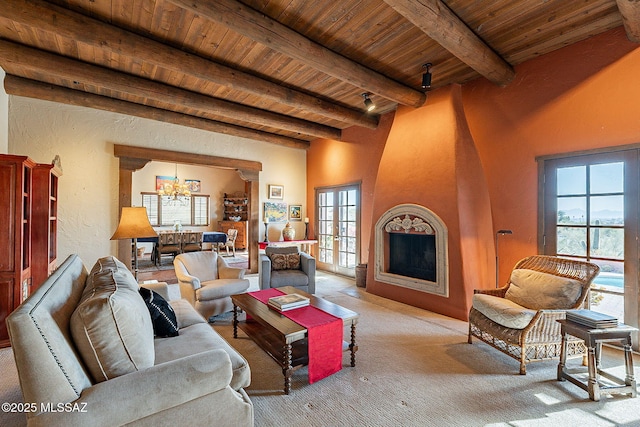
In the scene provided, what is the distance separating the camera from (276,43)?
9.03ft

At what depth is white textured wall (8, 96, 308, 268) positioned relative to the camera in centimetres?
424

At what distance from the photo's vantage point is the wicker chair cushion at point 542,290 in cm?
247

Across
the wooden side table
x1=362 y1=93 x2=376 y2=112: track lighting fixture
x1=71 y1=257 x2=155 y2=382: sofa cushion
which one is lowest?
the wooden side table

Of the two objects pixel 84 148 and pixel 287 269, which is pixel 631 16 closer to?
pixel 287 269

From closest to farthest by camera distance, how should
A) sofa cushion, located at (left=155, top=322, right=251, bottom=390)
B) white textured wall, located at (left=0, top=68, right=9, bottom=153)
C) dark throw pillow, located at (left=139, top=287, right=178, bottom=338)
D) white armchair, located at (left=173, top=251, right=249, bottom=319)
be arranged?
sofa cushion, located at (left=155, top=322, right=251, bottom=390) < dark throw pillow, located at (left=139, top=287, right=178, bottom=338) < white armchair, located at (left=173, top=251, right=249, bottom=319) < white textured wall, located at (left=0, top=68, right=9, bottom=153)

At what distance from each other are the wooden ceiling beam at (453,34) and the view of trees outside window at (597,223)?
1.41m

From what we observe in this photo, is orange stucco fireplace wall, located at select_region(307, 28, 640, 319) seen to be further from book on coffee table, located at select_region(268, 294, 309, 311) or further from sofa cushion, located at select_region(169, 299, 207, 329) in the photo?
sofa cushion, located at select_region(169, 299, 207, 329)

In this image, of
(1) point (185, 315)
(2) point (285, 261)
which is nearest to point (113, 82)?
(1) point (185, 315)

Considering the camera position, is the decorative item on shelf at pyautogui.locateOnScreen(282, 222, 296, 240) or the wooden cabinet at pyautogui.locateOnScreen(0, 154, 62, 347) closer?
the wooden cabinet at pyautogui.locateOnScreen(0, 154, 62, 347)

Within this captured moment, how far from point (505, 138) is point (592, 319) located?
2.47m

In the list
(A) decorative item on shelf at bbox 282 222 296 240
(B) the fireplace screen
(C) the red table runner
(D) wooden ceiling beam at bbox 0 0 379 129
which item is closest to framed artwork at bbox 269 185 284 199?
(A) decorative item on shelf at bbox 282 222 296 240

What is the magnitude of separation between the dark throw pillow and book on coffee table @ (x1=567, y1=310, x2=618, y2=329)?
300cm

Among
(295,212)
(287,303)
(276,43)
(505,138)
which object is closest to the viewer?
(287,303)

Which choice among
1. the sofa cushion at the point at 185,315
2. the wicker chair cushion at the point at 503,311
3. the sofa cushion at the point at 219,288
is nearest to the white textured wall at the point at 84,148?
the sofa cushion at the point at 219,288
